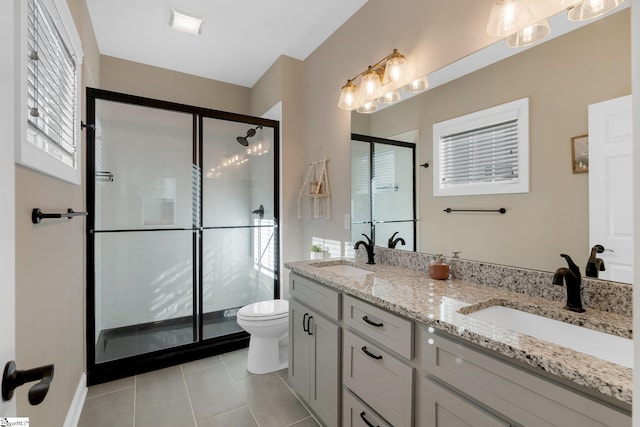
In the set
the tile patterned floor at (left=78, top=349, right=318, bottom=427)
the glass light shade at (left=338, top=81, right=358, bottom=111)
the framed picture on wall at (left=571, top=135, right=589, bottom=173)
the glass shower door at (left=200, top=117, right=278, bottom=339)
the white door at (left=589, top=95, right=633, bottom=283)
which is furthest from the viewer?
the glass shower door at (left=200, top=117, right=278, bottom=339)

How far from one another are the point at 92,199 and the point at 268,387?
75.7 inches

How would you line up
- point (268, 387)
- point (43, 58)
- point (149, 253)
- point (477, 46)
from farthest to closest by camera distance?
point (149, 253) < point (268, 387) < point (477, 46) < point (43, 58)

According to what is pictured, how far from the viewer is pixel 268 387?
2.26 metres

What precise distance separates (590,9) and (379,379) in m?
1.68

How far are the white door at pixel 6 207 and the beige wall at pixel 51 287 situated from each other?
2.13 ft

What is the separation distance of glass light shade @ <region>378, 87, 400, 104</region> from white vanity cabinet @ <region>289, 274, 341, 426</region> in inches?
50.0

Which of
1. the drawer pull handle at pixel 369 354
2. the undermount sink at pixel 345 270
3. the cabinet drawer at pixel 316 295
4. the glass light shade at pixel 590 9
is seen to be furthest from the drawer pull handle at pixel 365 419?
the glass light shade at pixel 590 9

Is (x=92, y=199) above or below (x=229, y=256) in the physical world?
above

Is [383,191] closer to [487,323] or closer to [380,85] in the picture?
[380,85]

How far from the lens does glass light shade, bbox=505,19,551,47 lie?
130cm

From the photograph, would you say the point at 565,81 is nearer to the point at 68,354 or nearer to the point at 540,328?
the point at 540,328

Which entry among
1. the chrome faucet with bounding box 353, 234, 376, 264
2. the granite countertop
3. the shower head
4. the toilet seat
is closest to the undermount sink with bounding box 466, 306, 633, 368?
the granite countertop

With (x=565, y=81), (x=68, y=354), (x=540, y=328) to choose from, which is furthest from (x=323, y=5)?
(x=68, y=354)

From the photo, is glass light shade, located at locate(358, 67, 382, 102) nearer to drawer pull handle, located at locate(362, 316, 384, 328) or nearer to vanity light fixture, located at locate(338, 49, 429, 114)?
vanity light fixture, located at locate(338, 49, 429, 114)
